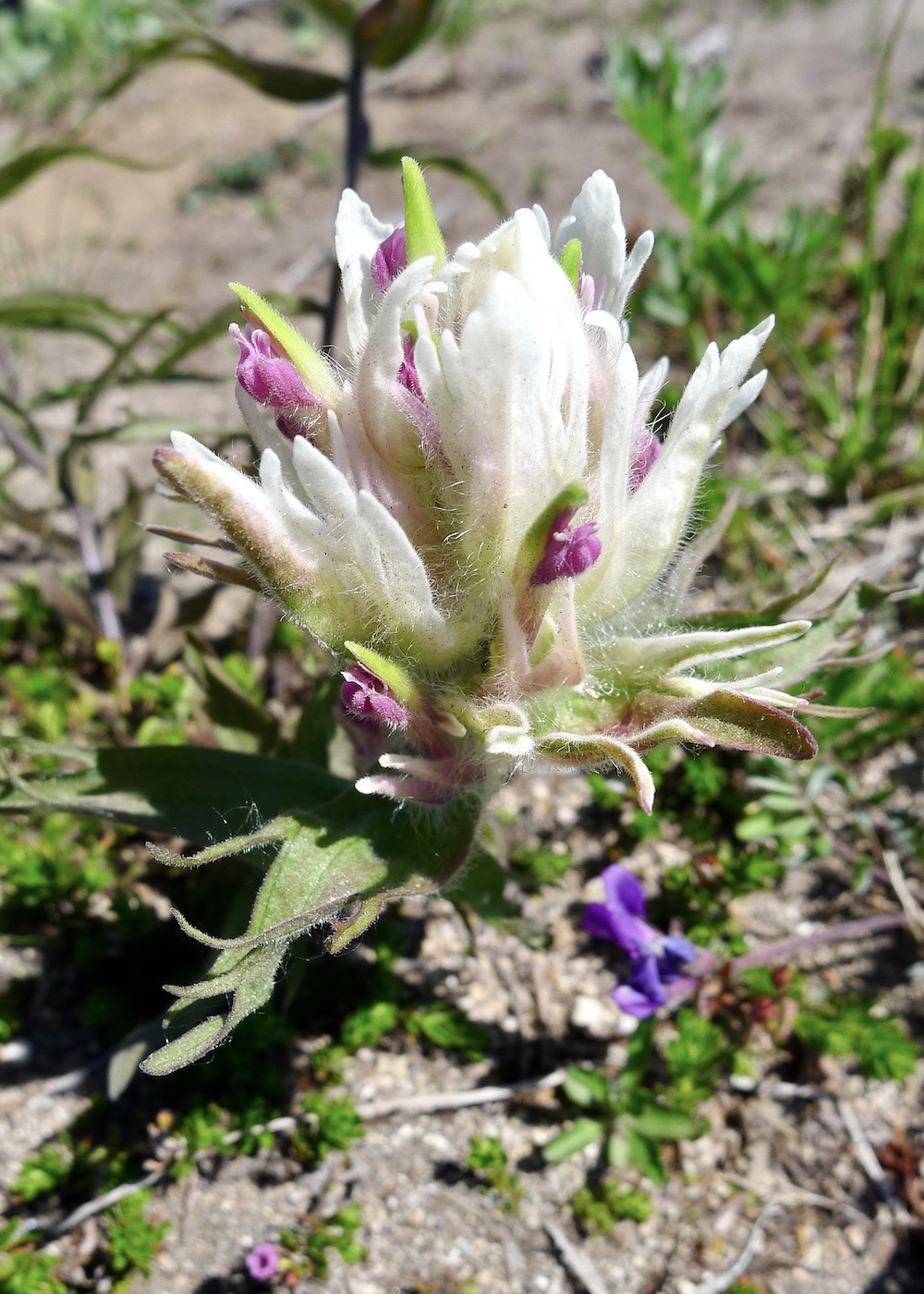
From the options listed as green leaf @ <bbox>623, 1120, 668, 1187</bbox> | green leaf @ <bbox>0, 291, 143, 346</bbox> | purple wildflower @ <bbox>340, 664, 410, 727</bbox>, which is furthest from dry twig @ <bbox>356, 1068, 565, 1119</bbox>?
green leaf @ <bbox>0, 291, 143, 346</bbox>

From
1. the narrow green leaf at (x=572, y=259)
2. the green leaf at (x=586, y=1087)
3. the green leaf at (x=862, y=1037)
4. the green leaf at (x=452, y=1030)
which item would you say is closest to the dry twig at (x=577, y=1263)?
the green leaf at (x=586, y=1087)

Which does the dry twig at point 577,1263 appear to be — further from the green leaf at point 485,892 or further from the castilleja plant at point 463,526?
the castilleja plant at point 463,526

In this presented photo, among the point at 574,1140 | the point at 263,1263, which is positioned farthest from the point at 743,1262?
the point at 263,1263

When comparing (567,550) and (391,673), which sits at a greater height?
(567,550)

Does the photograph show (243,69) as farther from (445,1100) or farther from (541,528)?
(445,1100)

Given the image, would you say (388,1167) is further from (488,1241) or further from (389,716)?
(389,716)

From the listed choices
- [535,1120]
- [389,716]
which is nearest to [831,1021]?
[535,1120]
